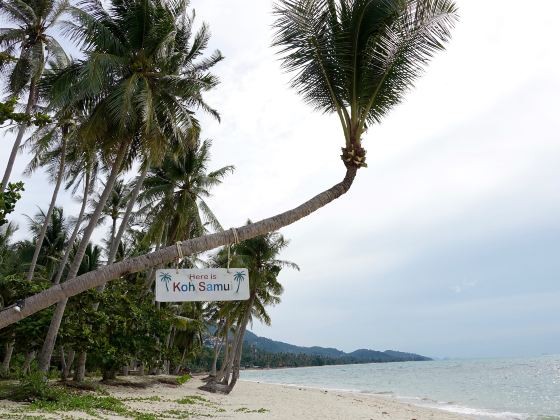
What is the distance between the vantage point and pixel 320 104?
21.7 feet

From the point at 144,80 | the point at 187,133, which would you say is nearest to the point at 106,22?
the point at 144,80

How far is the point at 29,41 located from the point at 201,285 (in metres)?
14.7

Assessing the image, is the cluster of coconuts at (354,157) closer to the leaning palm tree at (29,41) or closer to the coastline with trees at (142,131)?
the coastline with trees at (142,131)

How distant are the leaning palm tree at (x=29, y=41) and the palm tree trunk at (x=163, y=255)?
41.5 feet

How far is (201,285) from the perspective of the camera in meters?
4.54

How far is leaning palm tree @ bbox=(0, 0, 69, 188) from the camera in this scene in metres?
15.3

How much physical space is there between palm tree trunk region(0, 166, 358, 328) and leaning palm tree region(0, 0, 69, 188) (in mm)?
12652

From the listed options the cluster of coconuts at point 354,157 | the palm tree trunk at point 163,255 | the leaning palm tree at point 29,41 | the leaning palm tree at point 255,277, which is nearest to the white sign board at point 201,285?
the palm tree trunk at point 163,255

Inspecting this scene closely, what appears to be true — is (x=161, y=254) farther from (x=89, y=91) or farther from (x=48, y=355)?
(x=48, y=355)

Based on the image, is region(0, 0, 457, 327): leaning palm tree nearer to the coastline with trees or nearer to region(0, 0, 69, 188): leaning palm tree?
the coastline with trees

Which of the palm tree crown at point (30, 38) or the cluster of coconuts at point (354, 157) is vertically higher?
the palm tree crown at point (30, 38)

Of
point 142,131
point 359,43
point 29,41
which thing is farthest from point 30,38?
point 359,43

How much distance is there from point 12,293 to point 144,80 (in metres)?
8.45

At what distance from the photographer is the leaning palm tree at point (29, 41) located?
15.3 m
